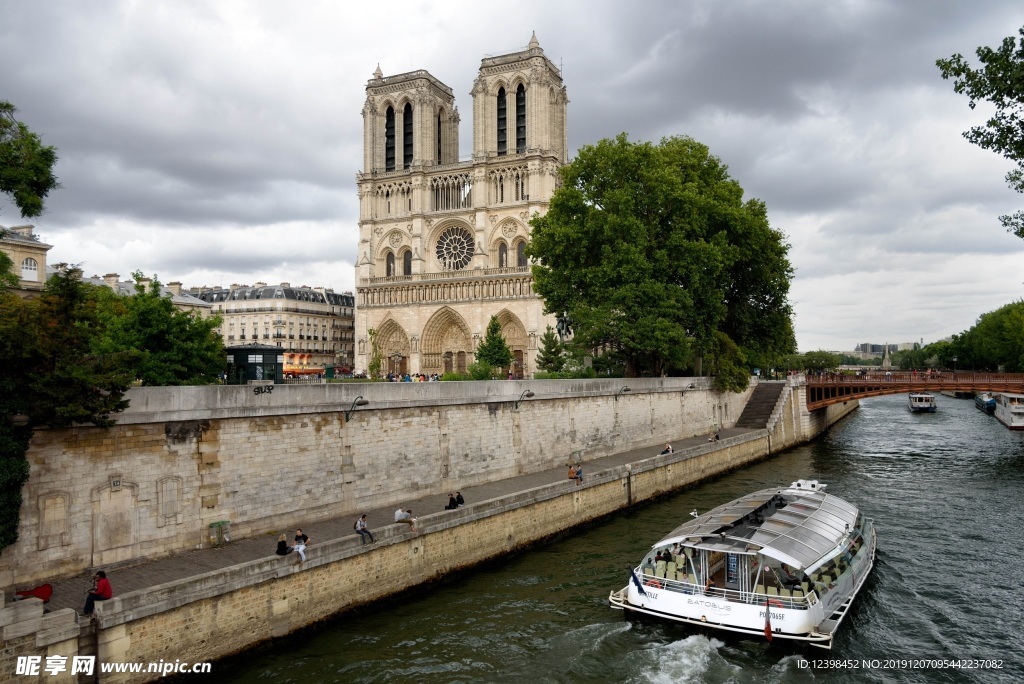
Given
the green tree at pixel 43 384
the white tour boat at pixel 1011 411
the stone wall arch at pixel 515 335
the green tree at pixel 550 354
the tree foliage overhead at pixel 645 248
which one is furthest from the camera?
the stone wall arch at pixel 515 335

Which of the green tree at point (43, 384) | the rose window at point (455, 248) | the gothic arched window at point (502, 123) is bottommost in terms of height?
the green tree at point (43, 384)

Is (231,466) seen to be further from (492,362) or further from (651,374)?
(492,362)

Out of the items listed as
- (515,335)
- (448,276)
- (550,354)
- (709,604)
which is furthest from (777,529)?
(448,276)

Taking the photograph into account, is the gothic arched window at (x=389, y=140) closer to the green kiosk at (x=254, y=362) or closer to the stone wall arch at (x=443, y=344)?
the stone wall arch at (x=443, y=344)

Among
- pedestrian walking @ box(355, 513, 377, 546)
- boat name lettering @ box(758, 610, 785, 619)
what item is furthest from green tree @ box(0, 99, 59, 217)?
boat name lettering @ box(758, 610, 785, 619)

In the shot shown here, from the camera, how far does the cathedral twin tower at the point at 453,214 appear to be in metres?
63.5

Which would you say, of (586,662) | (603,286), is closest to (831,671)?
(586,662)

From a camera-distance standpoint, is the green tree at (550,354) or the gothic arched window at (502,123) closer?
the green tree at (550,354)

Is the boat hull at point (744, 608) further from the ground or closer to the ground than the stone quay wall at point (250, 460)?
closer to the ground

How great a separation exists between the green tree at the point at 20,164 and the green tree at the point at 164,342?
874 cm

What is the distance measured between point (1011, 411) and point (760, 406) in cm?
1916

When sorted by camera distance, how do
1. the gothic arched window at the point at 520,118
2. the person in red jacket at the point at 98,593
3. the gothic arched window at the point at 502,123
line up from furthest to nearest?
1. the gothic arched window at the point at 502,123
2. the gothic arched window at the point at 520,118
3. the person in red jacket at the point at 98,593

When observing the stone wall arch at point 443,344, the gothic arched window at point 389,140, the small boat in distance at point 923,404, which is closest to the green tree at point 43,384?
the stone wall arch at point 443,344

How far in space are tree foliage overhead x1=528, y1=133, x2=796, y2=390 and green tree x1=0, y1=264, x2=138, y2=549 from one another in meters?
22.0
